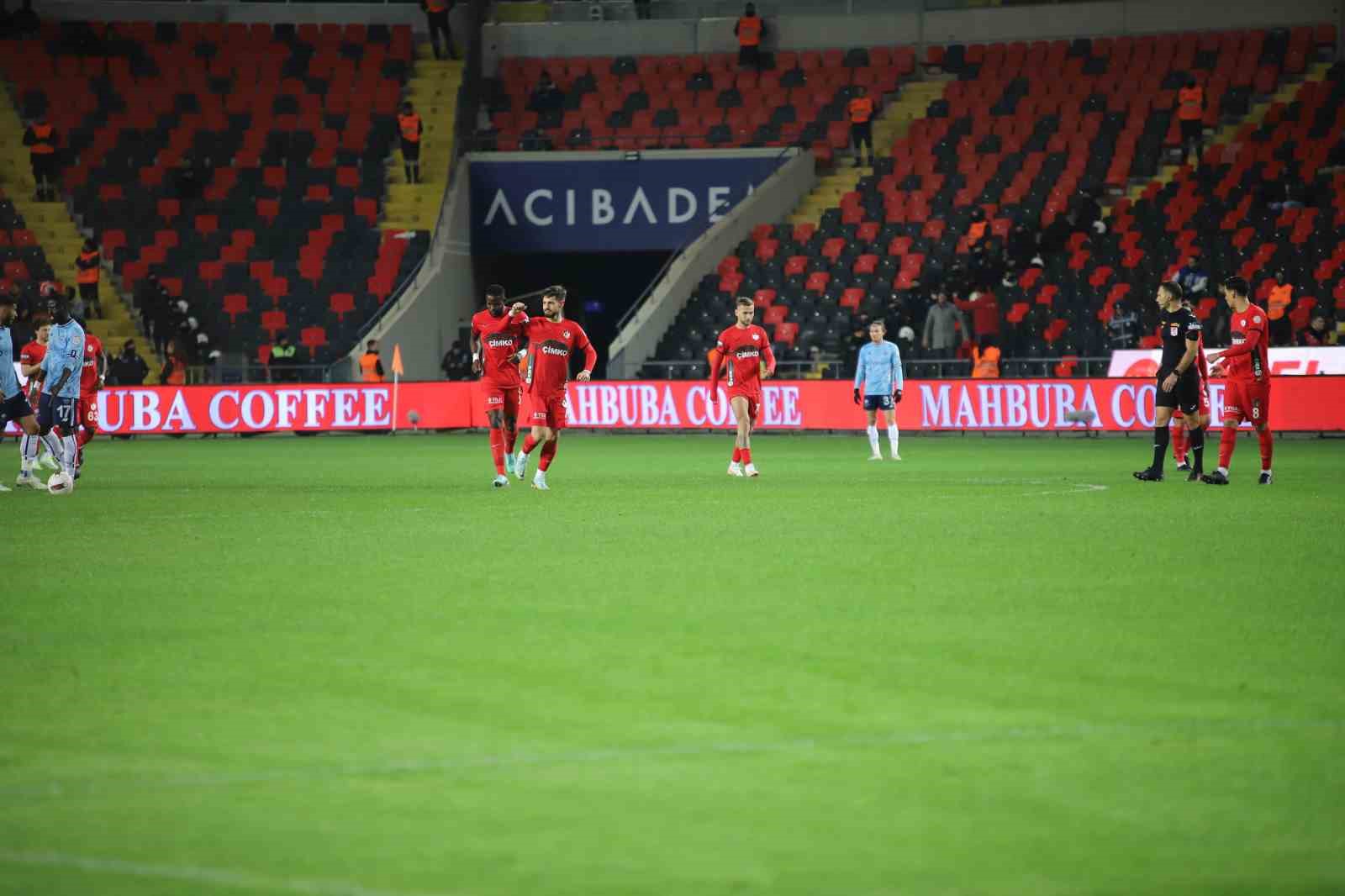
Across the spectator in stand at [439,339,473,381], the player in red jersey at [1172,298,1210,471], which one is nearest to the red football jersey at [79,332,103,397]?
the player in red jersey at [1172,298,1210,471]

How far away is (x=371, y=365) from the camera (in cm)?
3941

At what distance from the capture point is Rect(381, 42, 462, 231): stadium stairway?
46.0m

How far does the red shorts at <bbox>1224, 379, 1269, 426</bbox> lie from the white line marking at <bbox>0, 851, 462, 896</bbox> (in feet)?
53.0

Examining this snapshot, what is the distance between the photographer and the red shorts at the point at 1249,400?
1977 centimetres

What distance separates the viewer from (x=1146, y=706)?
738 centimetres

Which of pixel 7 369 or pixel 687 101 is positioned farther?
pixel 687 101

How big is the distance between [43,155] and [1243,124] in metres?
27.6

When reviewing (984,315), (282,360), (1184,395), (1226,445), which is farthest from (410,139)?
(1226,445)

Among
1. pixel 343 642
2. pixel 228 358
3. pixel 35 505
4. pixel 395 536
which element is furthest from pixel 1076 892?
pixel 228 358

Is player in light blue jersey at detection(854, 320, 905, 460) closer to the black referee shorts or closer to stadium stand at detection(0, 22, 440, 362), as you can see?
the black referee shorts

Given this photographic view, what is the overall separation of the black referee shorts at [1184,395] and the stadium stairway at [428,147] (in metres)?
27.2

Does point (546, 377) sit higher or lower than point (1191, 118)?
lower

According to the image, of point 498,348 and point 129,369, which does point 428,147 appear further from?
point 498,348

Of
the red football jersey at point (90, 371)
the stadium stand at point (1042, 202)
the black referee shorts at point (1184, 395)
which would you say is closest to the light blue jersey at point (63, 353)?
the red football jersey at point (90, 371)
